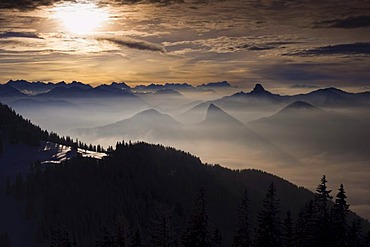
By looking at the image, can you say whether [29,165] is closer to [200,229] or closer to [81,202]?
[81,202]

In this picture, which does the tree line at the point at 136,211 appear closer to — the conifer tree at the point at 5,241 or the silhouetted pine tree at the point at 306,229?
the silhouetted pine tree at the point at 306,229

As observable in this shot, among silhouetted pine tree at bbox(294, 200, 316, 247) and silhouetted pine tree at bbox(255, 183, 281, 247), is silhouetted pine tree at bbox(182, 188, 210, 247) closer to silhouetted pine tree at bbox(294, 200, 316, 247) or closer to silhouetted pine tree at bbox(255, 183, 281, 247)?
silhouetted pine tree at bbox(255, 183, 281, 247)

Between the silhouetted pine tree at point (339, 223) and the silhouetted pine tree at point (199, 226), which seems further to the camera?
the silhouetted pine tree at point (339, 223)

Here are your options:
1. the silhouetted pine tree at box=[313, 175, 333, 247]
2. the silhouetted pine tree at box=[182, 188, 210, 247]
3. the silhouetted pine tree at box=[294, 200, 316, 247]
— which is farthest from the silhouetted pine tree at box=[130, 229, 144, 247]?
the silhouetted pine tree at box=[313, 175, 333, 247]

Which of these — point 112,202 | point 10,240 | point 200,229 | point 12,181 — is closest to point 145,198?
point 112,202

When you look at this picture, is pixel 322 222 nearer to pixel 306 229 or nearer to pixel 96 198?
pixel 306 229

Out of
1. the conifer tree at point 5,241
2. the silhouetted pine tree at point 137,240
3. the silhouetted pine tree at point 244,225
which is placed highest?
the silhouetted pine tree at point 244,225

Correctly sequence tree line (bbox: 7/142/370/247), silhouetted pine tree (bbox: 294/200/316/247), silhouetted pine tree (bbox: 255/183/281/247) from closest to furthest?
silhouetted pine tree (bbox: 255/183/281/247), tree line (bbox: 7/142/370/247), silhouetted pine tree (bbox: 294/200/316/247)

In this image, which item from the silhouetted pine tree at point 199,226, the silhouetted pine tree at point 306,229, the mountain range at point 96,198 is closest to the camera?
the silhouetted pine tree at point 199,226

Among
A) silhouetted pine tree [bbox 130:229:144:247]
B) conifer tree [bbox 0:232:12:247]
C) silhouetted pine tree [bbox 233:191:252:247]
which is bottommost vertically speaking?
conifer tree [bbox 0:232:12:247]

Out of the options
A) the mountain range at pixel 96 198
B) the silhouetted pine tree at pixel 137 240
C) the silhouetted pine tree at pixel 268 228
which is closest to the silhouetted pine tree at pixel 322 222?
the silhouetted pine tree at pixel 268 228
